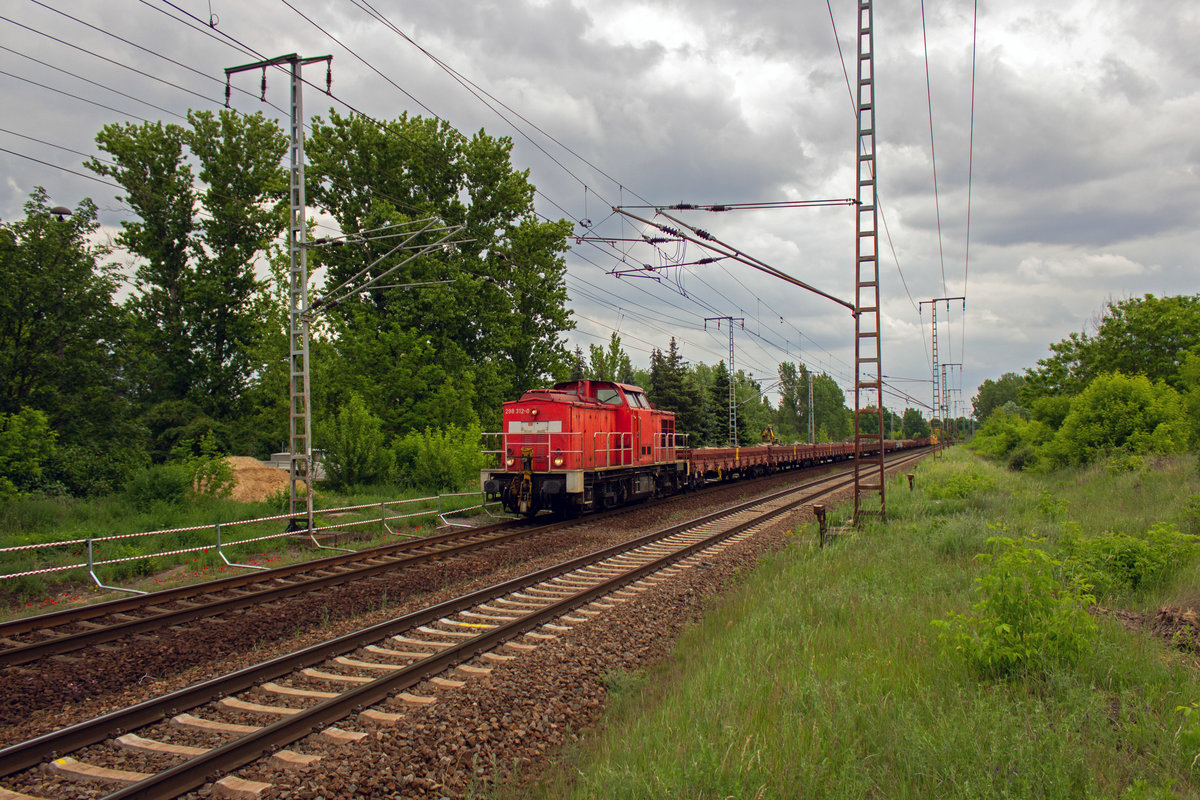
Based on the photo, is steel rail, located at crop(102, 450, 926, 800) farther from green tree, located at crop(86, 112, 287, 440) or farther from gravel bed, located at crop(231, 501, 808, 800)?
green tree, located at crop(86, 112, 287, 440)

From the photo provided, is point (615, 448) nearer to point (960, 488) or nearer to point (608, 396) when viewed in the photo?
point (608, 396)

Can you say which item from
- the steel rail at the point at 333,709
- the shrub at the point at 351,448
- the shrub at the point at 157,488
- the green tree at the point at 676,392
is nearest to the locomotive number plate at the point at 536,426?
the shrub at the point at 351,448

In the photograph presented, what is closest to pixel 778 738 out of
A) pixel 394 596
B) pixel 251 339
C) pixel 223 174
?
pixel 394 596

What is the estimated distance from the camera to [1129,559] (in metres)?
8.27

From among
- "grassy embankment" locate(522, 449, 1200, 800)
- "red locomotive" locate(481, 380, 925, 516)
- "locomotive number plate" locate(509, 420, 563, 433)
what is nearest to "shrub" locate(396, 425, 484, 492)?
"red locomotive" locate(481, 380, 925, 516)

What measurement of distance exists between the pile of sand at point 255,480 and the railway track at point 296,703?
51.5 feet

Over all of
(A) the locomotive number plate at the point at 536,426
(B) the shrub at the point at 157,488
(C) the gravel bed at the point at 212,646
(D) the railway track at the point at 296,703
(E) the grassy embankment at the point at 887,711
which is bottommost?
(C) the gravel bed at the point at 212,646

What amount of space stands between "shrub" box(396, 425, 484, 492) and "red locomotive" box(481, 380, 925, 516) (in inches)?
94.3

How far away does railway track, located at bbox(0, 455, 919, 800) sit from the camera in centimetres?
448

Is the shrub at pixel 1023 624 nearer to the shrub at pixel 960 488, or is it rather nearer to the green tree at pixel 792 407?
the shrub at pixel 960 488

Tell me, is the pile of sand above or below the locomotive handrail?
below

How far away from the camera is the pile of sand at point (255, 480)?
70.6 feet

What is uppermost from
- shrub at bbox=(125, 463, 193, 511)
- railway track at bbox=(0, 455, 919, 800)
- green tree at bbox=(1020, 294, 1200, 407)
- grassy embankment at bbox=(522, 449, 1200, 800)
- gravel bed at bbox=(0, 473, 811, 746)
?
green tree at bbox=(1020, 294, 1200, 407)

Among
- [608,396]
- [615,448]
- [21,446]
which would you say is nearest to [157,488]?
[21,446]
